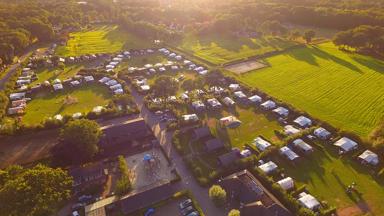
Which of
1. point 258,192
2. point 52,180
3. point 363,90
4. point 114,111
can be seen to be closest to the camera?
point 52,180

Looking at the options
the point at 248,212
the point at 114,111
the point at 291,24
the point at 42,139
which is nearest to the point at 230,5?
the point at 291,24

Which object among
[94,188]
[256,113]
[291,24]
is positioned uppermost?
[291,24]

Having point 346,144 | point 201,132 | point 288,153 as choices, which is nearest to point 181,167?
point 201,132

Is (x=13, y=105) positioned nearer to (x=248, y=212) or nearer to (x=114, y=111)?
(x=114, y=111)

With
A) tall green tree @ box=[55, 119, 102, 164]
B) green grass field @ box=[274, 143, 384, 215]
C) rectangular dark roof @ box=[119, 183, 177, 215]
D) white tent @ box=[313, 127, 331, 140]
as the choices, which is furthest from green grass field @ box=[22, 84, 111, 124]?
white tent @ box=[313, 127, 331, 140]

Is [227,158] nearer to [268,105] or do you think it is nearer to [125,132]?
[125,132]

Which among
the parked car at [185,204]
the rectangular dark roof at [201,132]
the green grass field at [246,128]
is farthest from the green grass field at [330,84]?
the parked car at [185,204]

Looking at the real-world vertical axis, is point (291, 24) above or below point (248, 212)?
above

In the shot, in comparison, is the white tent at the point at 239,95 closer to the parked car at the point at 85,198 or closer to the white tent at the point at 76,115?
the white tent at the point at 76,115
